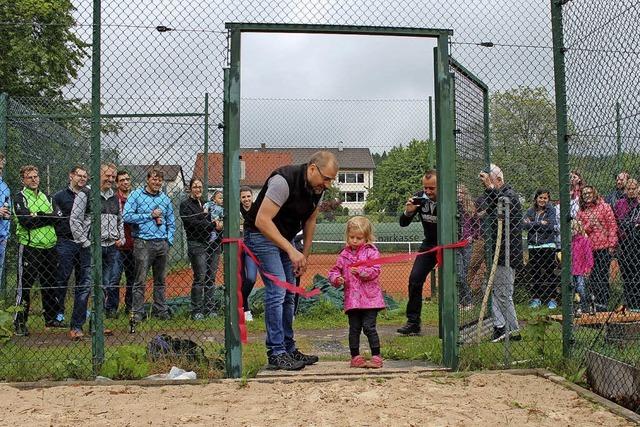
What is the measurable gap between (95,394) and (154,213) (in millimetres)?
3533

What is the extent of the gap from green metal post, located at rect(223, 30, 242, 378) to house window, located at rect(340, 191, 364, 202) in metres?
9.90

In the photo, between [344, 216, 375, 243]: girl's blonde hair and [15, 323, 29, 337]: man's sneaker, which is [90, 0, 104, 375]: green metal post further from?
[15, 323, 29, 337]: man's sneaker

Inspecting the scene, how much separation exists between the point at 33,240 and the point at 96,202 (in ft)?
8.61

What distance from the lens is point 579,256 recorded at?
616cm

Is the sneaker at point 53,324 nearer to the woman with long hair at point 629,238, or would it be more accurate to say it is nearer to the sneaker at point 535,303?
the sneaker at point 535,303

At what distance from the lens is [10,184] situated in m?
9.24

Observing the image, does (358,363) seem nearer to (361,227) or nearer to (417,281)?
(361,227)

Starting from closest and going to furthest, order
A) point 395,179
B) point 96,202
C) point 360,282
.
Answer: point 96,202
point 360,282
point 395,179

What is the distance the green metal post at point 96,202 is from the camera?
568 cm

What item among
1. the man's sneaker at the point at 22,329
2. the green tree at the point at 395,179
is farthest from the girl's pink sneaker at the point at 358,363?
the green tree at the point at 395,179

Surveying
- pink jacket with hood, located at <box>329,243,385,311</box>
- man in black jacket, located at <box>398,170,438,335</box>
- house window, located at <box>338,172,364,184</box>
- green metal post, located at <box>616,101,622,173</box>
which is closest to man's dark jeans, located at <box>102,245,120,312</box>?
man in black jacket, located at <box>398,170,438,335</box>

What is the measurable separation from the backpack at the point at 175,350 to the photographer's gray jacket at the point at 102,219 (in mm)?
1820

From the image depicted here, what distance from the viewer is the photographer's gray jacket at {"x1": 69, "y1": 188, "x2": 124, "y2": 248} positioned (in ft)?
25.6

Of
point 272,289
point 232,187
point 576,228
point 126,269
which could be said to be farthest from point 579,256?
point 126,269
